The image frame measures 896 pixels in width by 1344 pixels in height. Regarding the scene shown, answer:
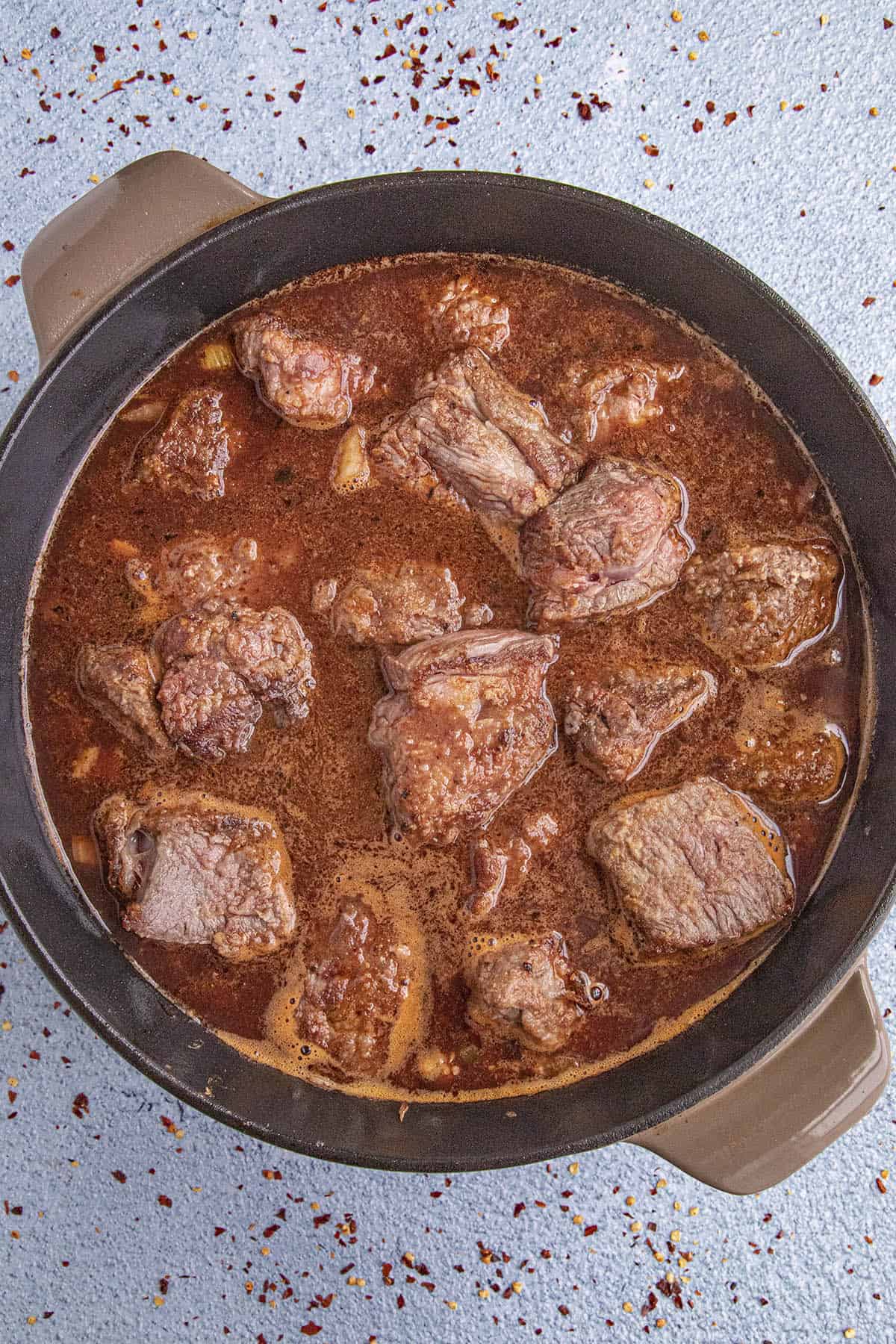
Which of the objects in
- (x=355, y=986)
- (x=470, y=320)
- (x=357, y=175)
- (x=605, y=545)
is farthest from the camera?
(x=357, y=175)

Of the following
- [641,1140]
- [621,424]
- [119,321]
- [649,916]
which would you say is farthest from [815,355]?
[641,1140]

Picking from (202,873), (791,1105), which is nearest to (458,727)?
(202,873)

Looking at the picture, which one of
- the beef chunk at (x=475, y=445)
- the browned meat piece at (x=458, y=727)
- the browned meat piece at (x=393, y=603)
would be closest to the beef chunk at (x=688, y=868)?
the browned meat piece at (x=458, y=727)

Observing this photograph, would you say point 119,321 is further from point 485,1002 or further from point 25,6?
point 485,1002

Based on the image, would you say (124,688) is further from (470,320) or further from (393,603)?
(470,320)

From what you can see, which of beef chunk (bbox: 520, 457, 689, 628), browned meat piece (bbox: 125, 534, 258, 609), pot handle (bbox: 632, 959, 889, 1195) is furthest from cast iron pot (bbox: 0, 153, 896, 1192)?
beef chunk (bbox: 520, 457, 689, 628)

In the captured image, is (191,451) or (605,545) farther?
(191,451)

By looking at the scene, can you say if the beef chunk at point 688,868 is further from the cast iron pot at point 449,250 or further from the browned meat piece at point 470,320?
the browned meat piece at point 470,320
